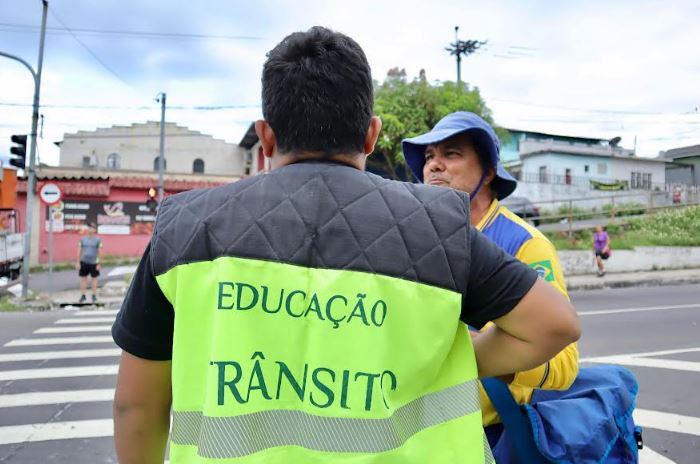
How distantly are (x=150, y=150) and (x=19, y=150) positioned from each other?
92.4 feet

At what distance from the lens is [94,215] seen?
2512 cm

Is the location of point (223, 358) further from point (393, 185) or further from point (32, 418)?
point (32, 418)

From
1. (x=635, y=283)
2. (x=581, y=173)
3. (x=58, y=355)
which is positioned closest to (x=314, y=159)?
(x=58, y=355)

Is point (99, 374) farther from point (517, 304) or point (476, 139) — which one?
point (517, 304)

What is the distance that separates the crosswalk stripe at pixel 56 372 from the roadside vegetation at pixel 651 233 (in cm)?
1535

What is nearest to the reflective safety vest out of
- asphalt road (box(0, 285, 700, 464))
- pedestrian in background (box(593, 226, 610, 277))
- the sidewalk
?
asphalt road (box(0, 285, 700, 464))

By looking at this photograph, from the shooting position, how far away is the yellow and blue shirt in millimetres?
1643

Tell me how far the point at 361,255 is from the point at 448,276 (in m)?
0.19

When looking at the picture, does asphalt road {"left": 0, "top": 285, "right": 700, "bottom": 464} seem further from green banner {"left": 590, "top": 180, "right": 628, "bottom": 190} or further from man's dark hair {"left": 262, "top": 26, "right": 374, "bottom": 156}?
green banner {"left": 590, "top": 180, "right": 628, "bottom": 190}

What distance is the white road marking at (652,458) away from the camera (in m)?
4.04

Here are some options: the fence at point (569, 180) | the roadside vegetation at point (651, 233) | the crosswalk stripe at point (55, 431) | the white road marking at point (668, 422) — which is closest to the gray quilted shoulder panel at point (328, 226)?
the crosswalk stripe at point (55, 431)

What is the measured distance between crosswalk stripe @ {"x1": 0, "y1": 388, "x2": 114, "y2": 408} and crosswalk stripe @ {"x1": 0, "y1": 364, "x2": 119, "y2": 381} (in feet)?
2.46

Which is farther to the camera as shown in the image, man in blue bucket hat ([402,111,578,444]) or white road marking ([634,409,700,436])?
white road marking ([634,409,700,436])

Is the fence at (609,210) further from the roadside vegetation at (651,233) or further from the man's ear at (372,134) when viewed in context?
the man's ear at (372,134)
